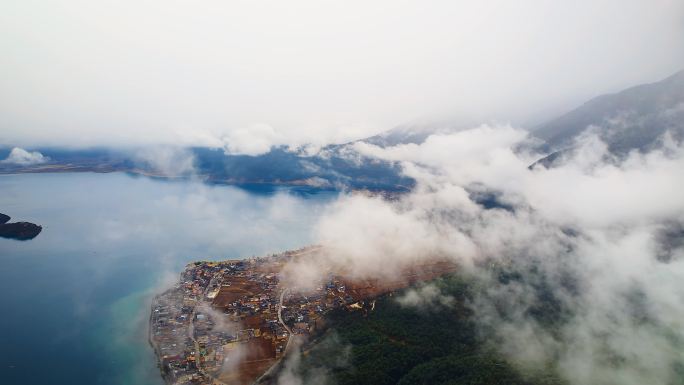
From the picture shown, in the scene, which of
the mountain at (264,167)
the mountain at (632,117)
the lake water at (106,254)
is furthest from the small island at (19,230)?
the mountain at (632,117)

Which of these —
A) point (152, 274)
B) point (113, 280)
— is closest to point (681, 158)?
point (152, 274)

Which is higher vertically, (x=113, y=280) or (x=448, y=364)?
(x=113, y=280)

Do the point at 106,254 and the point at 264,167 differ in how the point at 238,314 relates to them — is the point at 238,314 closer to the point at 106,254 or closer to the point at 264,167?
the point at 106,254

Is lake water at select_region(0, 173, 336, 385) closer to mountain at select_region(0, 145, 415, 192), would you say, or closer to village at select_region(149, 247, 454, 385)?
village at select_region(149, 247, 454, 385)

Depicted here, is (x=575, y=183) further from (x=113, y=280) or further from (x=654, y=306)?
(x=113, y=280)

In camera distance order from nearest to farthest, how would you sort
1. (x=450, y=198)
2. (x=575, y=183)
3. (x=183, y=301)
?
(x=183, y=301) < (x=575, y=183) < (x=450, y=198)

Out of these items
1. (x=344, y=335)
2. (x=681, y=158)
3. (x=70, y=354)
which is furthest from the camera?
(x=681, y=158)
